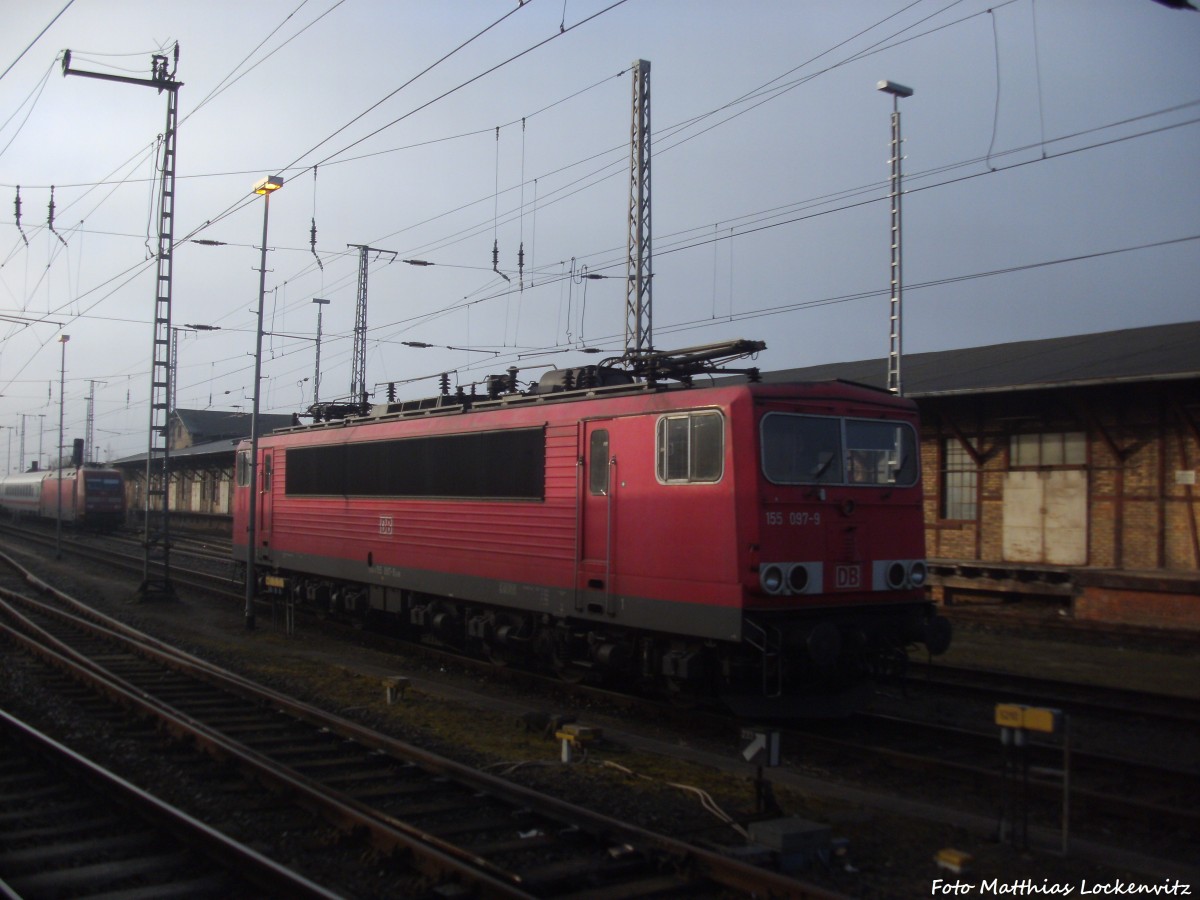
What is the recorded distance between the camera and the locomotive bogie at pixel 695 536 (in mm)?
10266

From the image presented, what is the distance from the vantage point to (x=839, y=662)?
10867mm

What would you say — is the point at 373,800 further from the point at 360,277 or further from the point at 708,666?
the point at 360,277

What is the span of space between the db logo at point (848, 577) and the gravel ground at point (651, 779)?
6.78 ft

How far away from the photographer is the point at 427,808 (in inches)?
306

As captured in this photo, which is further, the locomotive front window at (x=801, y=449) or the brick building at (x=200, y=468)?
the brick building at (x=200, y=468)

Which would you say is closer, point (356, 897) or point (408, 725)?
point (356, 897)

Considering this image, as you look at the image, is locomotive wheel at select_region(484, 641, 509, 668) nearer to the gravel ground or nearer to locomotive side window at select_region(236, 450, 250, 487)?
the gravel ground

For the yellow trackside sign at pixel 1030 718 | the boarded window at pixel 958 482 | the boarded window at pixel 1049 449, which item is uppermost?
the boarded window at pixel 1049 449

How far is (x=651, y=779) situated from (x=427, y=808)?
205 centimetres

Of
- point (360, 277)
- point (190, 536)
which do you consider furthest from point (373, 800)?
point (190, 536)

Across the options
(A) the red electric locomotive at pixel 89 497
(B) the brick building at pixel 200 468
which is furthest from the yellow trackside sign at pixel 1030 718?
(A) the red electric locomotive at pixel 89 497

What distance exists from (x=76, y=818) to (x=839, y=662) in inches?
281

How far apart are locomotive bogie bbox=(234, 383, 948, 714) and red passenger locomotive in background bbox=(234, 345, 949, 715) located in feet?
0.07

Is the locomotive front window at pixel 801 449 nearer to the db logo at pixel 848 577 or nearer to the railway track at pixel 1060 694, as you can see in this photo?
the db logo at pixel 848 577
